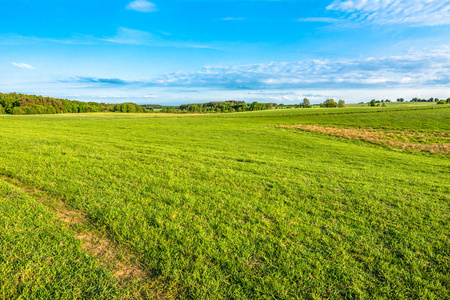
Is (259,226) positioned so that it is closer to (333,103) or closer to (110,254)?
(110,254)

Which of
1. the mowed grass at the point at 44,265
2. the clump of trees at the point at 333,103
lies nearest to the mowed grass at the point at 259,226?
the mowed grass at the point at 44,265

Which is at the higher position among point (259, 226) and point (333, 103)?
point (333, 103)

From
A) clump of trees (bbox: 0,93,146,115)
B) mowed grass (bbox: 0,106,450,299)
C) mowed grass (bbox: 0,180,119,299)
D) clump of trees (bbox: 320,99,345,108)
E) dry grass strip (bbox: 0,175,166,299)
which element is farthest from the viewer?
clump of trees (bbox: 320,99,345,108)

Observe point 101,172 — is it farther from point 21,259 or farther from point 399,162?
point 399,162

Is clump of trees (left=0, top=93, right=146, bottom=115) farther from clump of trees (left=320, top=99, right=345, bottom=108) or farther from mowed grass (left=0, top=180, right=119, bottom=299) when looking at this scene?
mowed grass (left=0, top=180, right=119, bottom=299)

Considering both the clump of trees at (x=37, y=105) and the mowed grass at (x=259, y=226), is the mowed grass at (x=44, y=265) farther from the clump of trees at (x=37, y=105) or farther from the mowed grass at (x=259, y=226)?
the clump of trees at (x=37, y=105)

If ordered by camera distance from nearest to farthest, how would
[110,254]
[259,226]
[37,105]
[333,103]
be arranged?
[110,254], [259,226], [37,105], [333,103]

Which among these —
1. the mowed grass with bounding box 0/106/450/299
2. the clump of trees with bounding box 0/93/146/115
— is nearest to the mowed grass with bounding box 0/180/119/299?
the mowed grass with bounding box 0/106/450/299

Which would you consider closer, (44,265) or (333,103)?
(44,265)

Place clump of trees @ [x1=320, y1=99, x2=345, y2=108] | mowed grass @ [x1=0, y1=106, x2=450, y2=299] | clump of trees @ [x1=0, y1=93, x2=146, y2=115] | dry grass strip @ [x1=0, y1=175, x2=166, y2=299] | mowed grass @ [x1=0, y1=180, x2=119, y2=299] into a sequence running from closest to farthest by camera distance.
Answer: mowed grass @ [x1=0, y1=180, x2=119, y2=299], dry grass strip @ [x1=0, y1=175, x2=166, y2=299], mowed grass @ [x1=0, y1=106, x2=450, y2=299], clump of trees @ [x1=0, y1=93, x2=146, y2=115], clump of trees @ [x1=320, y1=99, x2=345, y2=108]

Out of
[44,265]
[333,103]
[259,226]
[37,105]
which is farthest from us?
[333,103]

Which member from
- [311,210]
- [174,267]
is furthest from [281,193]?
[174,267]

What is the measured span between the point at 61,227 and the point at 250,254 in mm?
4068

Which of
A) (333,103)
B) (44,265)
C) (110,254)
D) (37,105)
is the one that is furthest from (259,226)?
(37,105)
